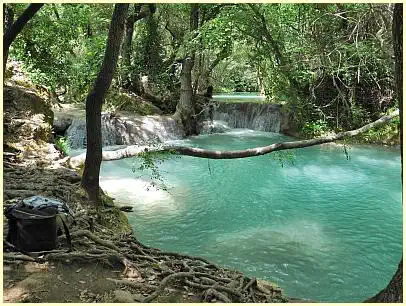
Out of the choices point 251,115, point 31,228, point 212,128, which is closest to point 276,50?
point 31,228

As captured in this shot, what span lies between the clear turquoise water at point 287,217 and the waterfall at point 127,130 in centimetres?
230

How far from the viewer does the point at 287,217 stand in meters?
8.28

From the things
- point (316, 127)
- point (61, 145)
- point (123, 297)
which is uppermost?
point (316, 127)

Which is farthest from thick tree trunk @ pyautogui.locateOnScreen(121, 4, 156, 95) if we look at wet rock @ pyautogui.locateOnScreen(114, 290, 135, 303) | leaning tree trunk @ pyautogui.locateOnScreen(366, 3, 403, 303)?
leaning tree trunk @ pyautogui.locateOnScreen(366, 3, 403, 303)

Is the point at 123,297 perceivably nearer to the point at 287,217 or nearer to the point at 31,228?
the point at 31,228

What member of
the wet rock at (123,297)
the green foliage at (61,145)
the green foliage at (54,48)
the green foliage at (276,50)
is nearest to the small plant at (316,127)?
the green foliage at (276,50)

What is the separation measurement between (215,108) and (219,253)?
13.3 meters

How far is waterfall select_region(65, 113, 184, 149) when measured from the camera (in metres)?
13.7

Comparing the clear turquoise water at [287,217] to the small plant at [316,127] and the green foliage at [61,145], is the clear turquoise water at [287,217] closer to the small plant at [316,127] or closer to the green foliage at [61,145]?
the green foliage at [61,145]

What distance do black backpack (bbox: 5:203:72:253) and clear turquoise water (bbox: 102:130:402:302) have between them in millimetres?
2953

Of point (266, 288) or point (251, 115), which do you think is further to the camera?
point (251, 115)

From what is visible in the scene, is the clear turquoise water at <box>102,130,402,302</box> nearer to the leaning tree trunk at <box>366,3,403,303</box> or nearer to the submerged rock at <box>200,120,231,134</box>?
the leaning tree trunk at <box>366,3,403,303</box>

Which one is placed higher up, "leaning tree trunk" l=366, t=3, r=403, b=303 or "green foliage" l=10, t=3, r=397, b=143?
"green foliage" l=10, t=3, r=397, b=143

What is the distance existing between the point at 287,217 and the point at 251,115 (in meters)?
11.3
